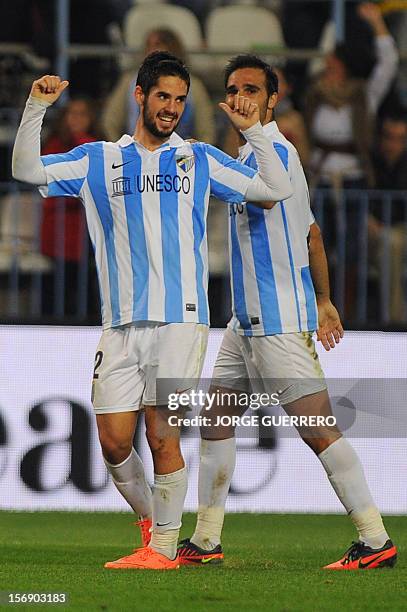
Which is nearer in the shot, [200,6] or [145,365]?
[145,365]

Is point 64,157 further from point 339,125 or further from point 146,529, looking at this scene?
point 339,125

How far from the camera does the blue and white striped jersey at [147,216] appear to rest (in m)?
6.93

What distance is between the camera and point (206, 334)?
7078 mm

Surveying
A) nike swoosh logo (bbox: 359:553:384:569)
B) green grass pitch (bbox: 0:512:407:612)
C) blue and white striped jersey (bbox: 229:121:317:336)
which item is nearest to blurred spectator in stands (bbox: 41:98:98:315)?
green grass pitch (bbox: 0:512:407:612)

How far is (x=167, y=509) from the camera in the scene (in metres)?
6.96

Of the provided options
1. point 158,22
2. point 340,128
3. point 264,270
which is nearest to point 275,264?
point 264,270

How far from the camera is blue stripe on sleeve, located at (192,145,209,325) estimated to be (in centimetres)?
701

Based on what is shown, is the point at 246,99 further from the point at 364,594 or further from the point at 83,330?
the point at 83,330

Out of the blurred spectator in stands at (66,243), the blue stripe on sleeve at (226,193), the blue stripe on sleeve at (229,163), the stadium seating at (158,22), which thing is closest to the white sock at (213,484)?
the blue stripe on sleeve at (226,193)

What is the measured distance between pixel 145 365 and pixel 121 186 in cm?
80

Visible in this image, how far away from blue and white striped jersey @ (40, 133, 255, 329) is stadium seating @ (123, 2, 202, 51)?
6.29 metres

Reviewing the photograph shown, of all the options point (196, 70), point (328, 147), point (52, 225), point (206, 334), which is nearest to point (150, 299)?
point (206, 334)

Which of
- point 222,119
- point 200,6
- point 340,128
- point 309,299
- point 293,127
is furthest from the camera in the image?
point 200,6

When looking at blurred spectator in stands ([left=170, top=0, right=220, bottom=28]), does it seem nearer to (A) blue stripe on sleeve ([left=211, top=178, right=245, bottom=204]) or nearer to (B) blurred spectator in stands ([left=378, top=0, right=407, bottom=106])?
(B) blurred spectator in stands ([left=378, top=0, right=407, bottom=106])
